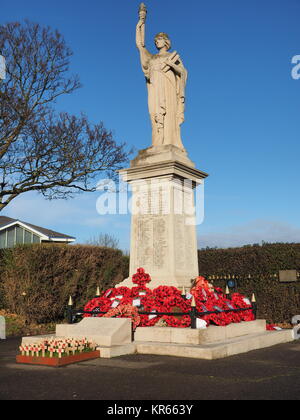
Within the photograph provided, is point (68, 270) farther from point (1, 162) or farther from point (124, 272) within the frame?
point (1, 162)

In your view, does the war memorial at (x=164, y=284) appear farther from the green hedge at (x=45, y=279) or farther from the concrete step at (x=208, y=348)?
the green hedge at (x=45, y=279)

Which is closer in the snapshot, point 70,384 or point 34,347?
point 70,384

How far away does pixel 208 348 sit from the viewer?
7336 millimetres

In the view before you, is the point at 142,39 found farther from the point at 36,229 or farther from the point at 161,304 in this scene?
the point at 36,229

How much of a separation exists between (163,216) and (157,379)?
16.1ft

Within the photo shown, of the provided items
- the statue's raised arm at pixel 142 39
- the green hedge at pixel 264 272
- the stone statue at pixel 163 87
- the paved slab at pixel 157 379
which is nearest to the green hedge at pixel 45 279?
the green hedge at pixel 264 272

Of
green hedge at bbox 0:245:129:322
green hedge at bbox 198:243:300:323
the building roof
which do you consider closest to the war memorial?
green hedge at bbox 198:243:300:323

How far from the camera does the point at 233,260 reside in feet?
51.8

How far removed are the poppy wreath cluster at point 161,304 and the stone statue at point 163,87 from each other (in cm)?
357

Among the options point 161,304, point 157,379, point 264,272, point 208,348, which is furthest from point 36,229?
point 157,379

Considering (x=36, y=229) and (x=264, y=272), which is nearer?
(x=264, y=272)

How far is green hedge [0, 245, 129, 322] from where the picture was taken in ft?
48.3

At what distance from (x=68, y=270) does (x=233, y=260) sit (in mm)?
5781

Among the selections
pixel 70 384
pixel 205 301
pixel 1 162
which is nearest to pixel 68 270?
pixel 1 162
